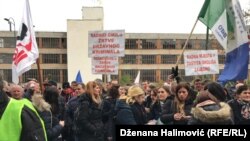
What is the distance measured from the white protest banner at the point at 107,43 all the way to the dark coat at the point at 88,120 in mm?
5675

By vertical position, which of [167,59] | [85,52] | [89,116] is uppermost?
[85,52]

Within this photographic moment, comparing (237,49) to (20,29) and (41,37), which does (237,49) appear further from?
(41,37)

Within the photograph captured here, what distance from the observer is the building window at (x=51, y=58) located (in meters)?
93.4

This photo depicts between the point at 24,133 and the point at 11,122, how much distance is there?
0.12 metres

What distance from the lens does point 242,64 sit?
34.3ft

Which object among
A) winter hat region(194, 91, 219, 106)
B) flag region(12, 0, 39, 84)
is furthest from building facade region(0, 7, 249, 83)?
winter hat region(194, 91, 219, 106)

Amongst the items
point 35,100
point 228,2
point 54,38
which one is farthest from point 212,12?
point 54,38

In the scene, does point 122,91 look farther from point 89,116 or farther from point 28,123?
point 28,123

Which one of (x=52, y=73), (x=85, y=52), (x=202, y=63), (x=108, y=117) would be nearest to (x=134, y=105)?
(x=108, y=117)

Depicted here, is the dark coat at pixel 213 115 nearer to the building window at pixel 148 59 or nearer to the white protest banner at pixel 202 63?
the white protest banner at pixel 202 63

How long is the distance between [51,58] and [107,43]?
80783 mm

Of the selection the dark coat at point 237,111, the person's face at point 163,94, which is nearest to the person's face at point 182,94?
the dark coat at point 237,111

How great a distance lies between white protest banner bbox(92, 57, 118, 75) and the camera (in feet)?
44.7

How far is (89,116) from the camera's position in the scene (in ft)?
26.5
